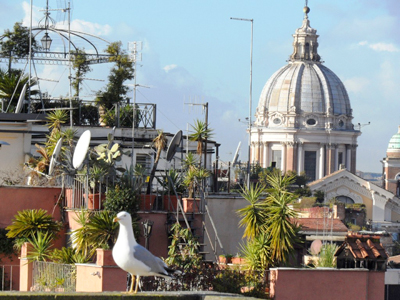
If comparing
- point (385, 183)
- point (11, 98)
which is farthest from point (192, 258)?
point (385, 183)

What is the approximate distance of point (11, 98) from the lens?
105 feet

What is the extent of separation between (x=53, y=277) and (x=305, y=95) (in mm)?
115229

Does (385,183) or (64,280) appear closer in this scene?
(64,280)

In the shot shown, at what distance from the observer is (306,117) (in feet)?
436

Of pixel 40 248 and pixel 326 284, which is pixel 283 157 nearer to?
pixel 40 248

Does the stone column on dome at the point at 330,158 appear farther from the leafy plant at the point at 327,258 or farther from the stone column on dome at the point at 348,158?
the leafy plant at the point at 327,258

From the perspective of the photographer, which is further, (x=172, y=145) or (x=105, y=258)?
(x=172, y=145)

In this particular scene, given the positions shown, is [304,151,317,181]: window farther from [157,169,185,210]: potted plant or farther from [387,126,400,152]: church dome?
[157,169,185,210]: potted plant

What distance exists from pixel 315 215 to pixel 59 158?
32191 millimetres

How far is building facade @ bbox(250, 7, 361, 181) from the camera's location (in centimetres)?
12938

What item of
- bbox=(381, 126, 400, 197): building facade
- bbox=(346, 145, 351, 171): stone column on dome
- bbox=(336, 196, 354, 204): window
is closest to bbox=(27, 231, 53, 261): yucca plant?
bbox=(336, 196, 354, 204): window

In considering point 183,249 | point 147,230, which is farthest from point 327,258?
point 147,230

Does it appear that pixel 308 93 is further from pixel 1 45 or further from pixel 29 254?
pixel 29 254

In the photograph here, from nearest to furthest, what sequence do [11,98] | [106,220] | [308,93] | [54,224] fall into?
[106,220] → [54,224] → [11,98] → [308,93]
